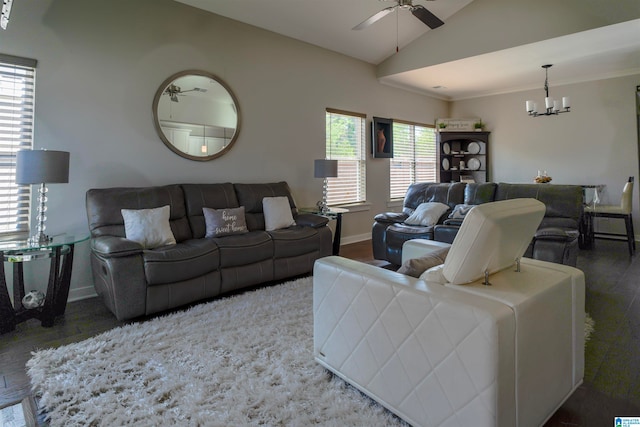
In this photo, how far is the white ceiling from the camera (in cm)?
426

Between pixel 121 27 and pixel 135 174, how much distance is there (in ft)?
4.76

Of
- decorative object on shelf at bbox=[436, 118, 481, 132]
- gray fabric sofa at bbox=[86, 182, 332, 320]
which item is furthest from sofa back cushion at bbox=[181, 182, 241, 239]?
decorative object on shelf at bbox=[436, 118, 481, 132]

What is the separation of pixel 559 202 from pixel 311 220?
272 centimetres

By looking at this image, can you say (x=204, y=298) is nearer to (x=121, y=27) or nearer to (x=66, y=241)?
(x=66, y=241)

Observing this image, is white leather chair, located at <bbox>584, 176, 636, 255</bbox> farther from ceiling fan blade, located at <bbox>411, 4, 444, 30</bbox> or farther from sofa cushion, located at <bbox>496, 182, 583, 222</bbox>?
ceiling fan blade, located at <bbox>411, 4, 444, 30</bbox>

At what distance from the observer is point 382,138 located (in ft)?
20.6

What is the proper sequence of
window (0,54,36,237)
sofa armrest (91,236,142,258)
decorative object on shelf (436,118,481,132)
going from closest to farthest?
sofa armrest (91,236,142,258) < window (0,54,36,237) < decorative object on shelf (436,118,481,132)

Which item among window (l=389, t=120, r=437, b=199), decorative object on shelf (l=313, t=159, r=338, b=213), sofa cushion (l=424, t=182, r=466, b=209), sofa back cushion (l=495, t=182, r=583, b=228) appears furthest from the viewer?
window (l=389, t=120, r=437, b=199)

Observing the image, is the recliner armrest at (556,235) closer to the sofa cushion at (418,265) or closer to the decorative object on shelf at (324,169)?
the sofa cushion at (418,265)

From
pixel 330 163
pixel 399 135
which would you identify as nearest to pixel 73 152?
Result: pixel 330 163

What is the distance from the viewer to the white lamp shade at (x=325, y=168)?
4.81m

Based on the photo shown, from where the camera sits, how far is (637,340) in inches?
94.6

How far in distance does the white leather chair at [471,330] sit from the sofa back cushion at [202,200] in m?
2.21

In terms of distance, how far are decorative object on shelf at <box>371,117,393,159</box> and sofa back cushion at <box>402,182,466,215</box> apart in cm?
136
